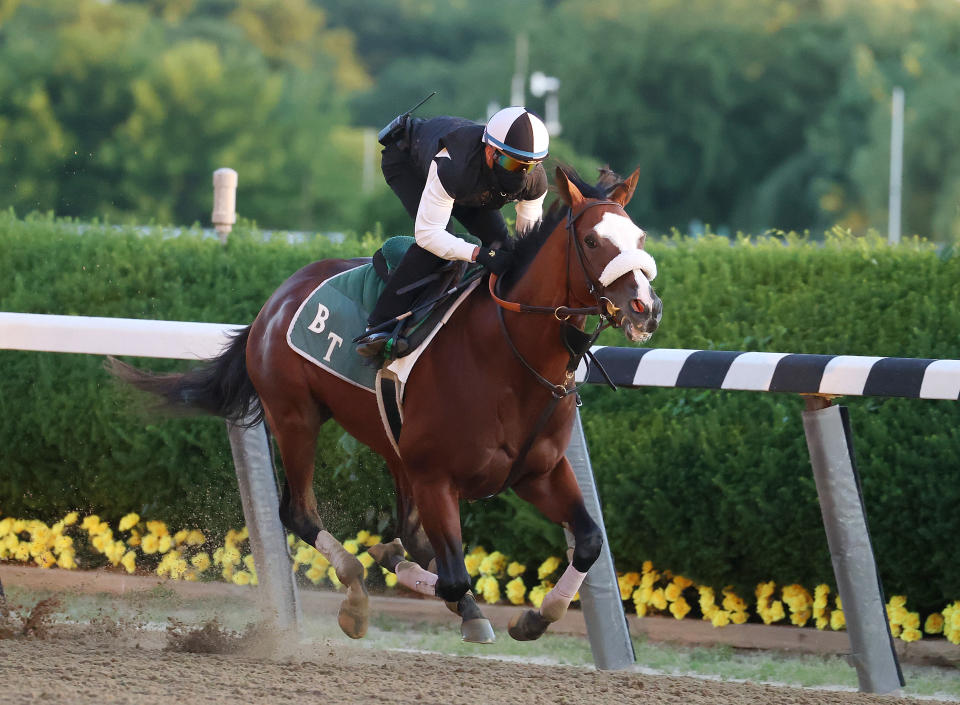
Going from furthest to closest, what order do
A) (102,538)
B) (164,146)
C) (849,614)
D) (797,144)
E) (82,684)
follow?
(797,144) → (164,146) → (102,538) → (849,614) → (82,684)

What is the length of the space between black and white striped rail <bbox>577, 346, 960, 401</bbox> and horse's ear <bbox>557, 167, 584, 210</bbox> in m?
0.88

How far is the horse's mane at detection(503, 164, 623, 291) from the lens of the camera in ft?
13.5

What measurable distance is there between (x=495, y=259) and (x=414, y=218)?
521 mm

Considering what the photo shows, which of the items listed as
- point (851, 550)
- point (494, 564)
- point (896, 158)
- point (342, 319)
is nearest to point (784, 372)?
point (851, 550)

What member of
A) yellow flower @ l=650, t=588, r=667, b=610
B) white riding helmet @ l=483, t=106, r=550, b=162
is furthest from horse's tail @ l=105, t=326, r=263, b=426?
yellow flower @ l=650, t=588, r=667, b=610

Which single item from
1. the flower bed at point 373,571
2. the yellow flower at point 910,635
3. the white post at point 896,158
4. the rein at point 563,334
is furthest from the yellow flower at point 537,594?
the white post at point 896,158

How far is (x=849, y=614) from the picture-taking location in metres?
4.55

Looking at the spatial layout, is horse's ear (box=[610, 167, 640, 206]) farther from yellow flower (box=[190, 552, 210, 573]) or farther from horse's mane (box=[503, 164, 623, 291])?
yellow flower (box=[190, 552, 210, 573])

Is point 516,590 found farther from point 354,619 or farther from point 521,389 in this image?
point 521,389

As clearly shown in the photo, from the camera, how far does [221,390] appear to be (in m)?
5.18

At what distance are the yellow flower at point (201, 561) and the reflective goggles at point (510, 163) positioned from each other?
2613 millimetres

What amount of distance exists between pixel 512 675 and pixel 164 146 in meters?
41.0

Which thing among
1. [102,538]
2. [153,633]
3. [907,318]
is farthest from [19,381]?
[907,318]

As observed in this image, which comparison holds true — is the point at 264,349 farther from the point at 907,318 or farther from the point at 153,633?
the point at 907,318
